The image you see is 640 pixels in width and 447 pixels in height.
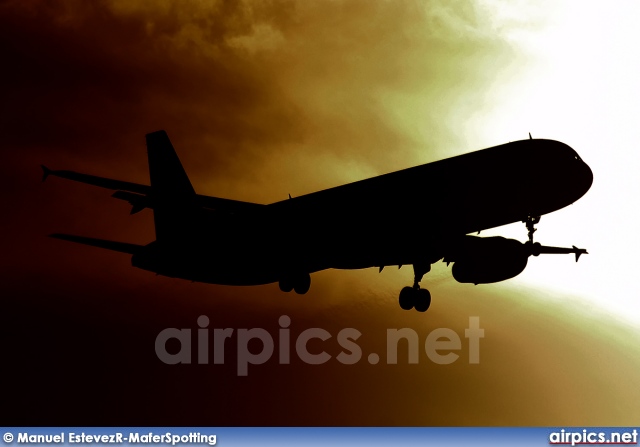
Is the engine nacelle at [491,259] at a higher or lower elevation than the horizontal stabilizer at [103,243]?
lower

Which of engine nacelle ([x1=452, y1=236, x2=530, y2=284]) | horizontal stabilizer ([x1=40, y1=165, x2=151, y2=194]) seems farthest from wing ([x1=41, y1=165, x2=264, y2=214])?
engine nacelle ([x1=452, y1=236, x2=530, y2=284])

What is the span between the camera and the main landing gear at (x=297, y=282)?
172ft

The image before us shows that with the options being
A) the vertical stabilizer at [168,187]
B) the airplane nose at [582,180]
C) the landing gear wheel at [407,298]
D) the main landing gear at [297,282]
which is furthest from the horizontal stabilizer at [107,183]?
the airplane nose at [582,180]

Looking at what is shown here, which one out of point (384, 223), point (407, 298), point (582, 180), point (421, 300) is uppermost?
point (582, 180)

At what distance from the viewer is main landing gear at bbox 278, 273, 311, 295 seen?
5250 centimetres

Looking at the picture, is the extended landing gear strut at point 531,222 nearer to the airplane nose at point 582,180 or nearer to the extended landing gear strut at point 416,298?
the airplane nose at point 582,180

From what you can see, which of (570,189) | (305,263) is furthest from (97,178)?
(570,189)

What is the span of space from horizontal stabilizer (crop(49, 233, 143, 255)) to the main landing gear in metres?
10.5

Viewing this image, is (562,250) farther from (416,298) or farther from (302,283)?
(302,283)

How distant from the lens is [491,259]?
5203cm

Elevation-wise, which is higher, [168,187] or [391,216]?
[168,187]

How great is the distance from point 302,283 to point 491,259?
38.6 ft

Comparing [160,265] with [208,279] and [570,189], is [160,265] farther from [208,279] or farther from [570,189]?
[570,189]

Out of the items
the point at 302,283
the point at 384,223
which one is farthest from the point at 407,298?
the point at 384,223
